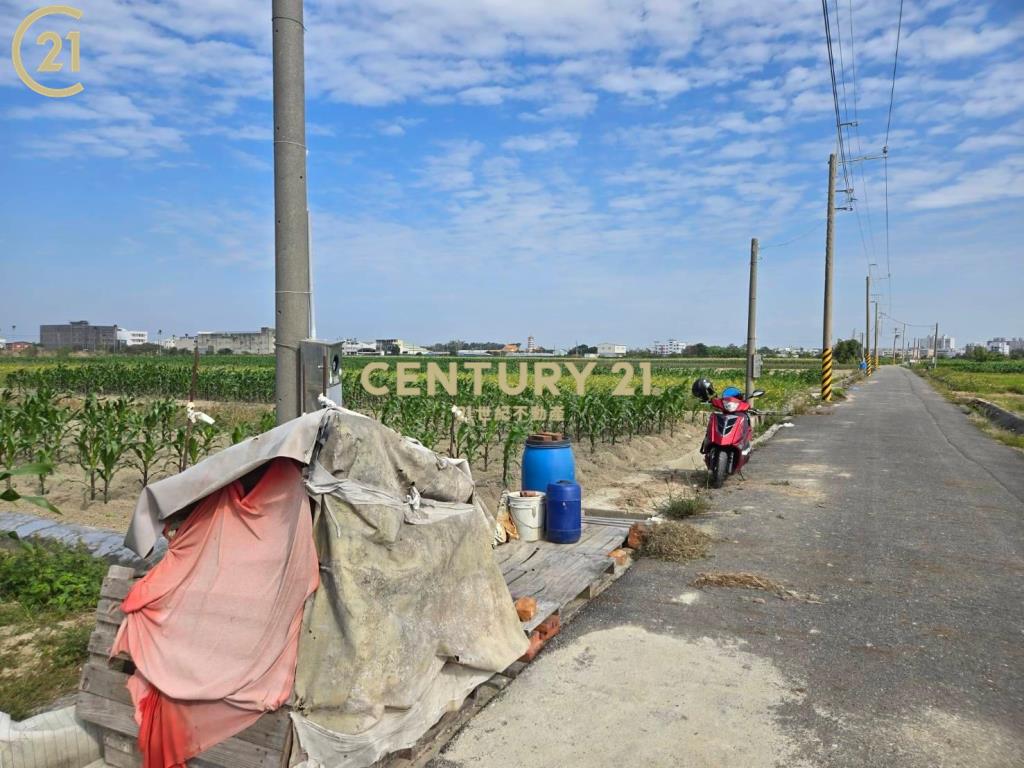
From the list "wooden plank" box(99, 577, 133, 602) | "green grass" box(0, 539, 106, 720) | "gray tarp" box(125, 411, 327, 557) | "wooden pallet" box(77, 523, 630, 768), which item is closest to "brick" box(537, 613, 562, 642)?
"wooden pallet" box(77, 523, 630, 768)

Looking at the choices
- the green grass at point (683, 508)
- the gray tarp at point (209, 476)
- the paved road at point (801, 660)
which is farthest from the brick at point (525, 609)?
the green grass at point (683, 508)

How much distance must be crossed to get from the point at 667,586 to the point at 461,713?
2669 millimetres

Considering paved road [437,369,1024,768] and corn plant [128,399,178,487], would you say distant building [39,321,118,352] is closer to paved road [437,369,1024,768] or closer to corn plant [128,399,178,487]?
corn plant [128,399,178,487]

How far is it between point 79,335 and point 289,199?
107 metres

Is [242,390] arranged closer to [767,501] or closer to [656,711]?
[767,501]

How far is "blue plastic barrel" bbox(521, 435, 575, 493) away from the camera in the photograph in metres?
7.70

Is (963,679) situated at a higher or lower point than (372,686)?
lower

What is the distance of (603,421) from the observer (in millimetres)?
14188

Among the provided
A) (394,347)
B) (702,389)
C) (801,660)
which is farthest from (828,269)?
(394,347)

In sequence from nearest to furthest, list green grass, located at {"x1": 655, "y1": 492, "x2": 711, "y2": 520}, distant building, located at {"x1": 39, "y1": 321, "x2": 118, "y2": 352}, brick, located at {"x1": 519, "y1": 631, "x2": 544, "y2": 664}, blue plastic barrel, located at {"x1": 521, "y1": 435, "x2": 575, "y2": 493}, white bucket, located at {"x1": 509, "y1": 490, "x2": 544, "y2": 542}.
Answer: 1. brick, located at {"x1": 519, "y1": 631, "x2": 544, "y2": 664}
2. white bucket, located at {"x1": 509, "y1": 490, "x2": 544, "y2": 542}
3. blue plastic barrel, located at {"x1": 521, "y1": 435, "x2": 575, "y2": 493}
4. green grass, located at {"x1": 655, "y1": 492, "x2": 711, "y2": 520}
5. distant building, located at {"x1": 39, "y1": 321, "x2": 118, "y2": 352}

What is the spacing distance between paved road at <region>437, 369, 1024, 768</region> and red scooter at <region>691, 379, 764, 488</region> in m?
1.63

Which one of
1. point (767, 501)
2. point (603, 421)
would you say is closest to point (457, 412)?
point (767, 501)

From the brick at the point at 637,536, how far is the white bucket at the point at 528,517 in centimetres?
86

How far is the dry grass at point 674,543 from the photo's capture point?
6684mm
